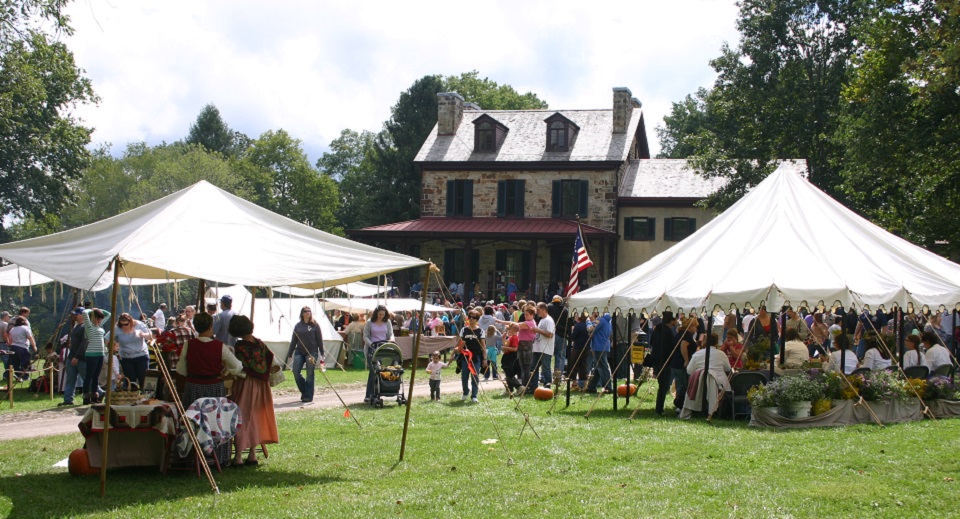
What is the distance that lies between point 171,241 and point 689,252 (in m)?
8.11

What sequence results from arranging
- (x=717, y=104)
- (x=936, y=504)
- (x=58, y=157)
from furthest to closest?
(x=58, y=157), (x=717, y=104), (x=936, y=504)

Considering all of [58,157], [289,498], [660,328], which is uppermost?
[58,157]

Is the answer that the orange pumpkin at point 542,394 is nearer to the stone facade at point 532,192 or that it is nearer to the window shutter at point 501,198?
the stone facade at point 532,192

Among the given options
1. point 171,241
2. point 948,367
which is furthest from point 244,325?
point 948,367

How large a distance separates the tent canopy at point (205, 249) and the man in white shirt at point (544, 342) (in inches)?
258

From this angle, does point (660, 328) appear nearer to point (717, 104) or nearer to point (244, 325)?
point (244, 325)

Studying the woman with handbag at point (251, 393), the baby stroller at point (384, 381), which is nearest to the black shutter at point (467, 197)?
the baby stroller at point (384, 381)

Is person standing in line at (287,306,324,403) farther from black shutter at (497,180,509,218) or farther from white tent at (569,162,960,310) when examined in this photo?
black shutter at (497,180,509,218)

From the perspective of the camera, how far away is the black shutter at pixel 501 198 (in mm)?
42719

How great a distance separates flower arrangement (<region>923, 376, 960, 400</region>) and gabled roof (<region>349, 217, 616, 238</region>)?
26.0 metres

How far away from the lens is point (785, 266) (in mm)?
13039

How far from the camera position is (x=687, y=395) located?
538 inches

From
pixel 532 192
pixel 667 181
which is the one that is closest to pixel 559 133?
pixel 532 192

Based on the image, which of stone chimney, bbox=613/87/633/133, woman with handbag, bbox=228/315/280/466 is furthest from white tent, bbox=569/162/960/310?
stone chimney, bbox=613/87/633/133
